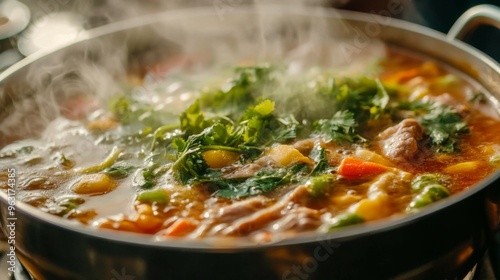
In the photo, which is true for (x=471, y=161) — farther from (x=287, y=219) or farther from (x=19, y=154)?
(x=19, y=154)

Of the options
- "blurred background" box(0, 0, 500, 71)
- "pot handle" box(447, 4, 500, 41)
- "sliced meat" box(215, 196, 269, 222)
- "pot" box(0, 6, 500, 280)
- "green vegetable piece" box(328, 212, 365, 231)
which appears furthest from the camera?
"blurred background" box(0, 0, 500, 71)

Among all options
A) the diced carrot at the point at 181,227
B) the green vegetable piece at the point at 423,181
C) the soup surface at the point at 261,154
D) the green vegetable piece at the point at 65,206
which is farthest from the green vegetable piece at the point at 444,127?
the green vegetable piece at the point at 65,206

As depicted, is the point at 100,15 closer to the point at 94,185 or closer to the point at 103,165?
the point at 103,165

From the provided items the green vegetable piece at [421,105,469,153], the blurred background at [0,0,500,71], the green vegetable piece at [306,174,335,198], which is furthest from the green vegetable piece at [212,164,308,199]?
the blurred background at [0,0,500,71]

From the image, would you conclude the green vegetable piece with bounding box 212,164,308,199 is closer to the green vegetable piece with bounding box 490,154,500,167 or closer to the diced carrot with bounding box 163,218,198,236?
the diced carrot with bounding box 163,218,198,236

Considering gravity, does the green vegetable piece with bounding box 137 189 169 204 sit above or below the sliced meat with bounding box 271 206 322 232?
above

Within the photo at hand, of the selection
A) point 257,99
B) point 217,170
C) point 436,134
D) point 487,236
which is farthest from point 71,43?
point 487,236

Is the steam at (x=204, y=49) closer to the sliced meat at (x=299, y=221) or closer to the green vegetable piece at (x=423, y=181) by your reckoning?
the green vegetable piece at (x=423, y=181)
